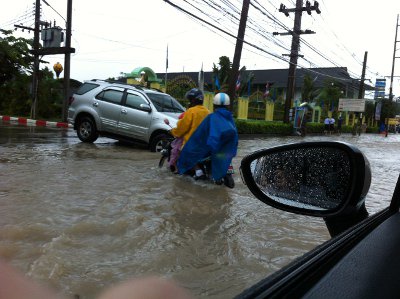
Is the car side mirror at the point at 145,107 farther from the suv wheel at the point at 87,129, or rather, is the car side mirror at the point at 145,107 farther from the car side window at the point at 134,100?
the suv wheel at the point at 87,129

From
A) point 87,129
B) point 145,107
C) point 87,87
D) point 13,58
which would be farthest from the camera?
point 13,58

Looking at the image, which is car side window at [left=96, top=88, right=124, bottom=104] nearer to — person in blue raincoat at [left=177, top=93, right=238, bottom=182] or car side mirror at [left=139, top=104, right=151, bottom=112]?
car side mirror at [left=139, top=104, right=151, bottom=112]

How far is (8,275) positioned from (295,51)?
73.3 ft

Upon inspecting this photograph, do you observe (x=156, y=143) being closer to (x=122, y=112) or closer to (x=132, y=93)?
(x=122, y=112)

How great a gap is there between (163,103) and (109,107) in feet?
4.33

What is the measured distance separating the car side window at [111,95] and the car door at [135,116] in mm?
192

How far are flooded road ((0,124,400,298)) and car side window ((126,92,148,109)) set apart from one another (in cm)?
312

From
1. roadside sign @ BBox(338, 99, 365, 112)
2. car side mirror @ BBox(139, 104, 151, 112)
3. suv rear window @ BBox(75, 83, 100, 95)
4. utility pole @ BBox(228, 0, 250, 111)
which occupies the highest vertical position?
utility pole @ BBox(228, 0, 250, 111)

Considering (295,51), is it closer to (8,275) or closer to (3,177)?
(3,177)

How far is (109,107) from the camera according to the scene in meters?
10.0

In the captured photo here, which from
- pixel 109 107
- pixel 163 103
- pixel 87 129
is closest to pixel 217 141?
pixel 163 103

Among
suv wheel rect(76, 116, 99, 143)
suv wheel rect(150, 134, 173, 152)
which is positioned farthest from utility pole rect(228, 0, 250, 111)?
suv wheel rect(76, 116, 99, 143)

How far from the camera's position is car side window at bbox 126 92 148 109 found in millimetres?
9793

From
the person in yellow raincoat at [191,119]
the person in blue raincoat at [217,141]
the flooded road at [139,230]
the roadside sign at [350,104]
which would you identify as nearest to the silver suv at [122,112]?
the flooded road at [139,230]
